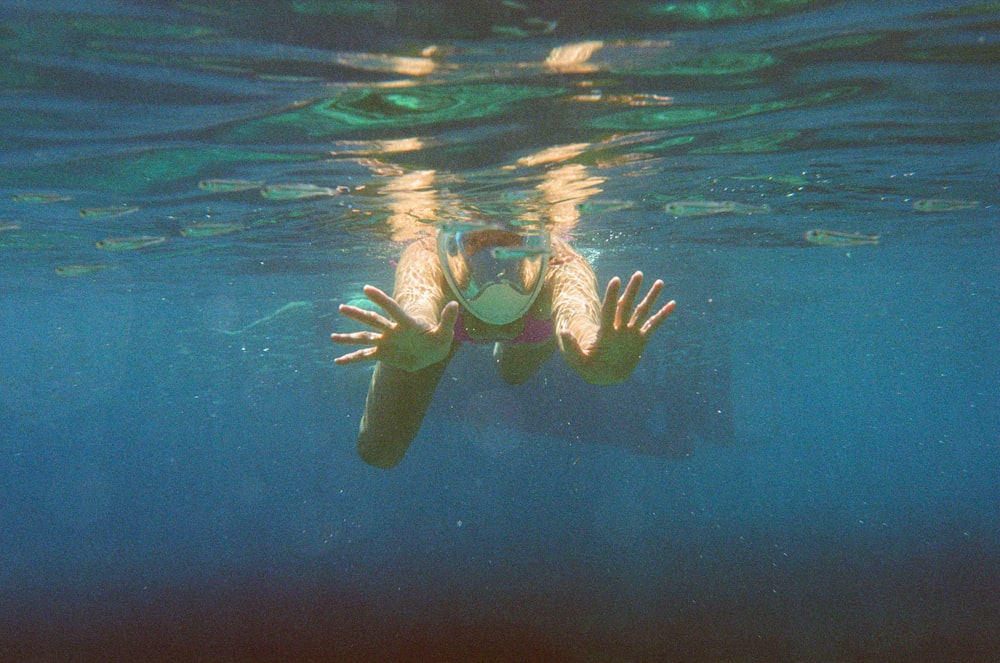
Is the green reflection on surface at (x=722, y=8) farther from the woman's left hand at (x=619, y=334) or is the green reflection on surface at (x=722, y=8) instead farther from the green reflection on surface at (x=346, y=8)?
the woman's left hand at (x=619, y=334)

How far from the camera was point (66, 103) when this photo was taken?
24.2 feet

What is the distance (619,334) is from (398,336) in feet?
5.74

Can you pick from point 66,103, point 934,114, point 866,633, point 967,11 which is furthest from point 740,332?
point 66,103

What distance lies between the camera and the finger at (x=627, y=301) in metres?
4.42

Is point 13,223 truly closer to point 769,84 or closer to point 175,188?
point 175,188

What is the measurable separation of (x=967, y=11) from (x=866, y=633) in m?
12.6

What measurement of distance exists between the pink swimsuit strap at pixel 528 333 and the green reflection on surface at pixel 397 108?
9.66ft

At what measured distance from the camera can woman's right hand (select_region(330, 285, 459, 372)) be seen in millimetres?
4438

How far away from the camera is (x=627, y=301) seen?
4570 millimetres

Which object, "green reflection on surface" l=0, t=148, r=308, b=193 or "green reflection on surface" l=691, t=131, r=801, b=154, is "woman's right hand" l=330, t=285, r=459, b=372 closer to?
"green reflection on surface" l=0, t=148, r=308, b=193

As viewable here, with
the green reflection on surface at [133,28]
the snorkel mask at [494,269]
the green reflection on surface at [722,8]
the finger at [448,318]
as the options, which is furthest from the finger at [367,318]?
the green reflection on surface at [722,8]

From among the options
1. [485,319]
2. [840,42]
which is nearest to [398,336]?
[485,319]

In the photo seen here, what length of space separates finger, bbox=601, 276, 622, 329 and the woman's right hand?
115 cm

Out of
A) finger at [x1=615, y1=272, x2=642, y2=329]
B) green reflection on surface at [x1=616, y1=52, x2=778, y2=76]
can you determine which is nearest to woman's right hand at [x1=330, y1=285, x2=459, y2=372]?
finger at [x1=615, y1=272, x2=642, y2=329]
